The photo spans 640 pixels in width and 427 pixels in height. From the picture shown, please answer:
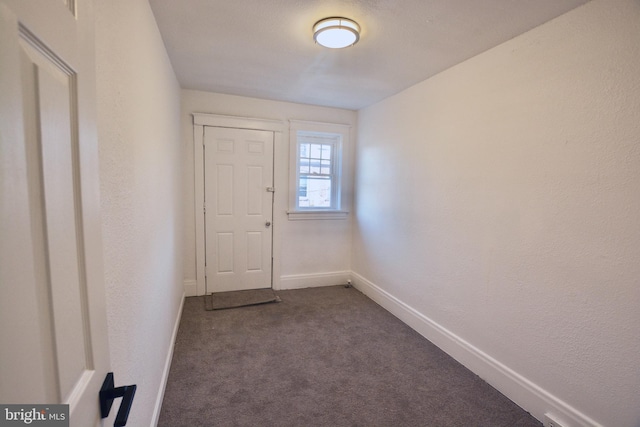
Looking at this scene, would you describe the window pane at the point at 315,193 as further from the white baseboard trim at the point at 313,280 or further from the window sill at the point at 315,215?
the white baseboard trim at the point at 313,280

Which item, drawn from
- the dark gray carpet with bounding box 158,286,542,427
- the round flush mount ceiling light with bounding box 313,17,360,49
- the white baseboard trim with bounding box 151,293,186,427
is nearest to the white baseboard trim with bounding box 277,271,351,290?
the dark gray carpet with bounding box 158,286,542,427

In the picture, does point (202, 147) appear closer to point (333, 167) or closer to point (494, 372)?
point (333, 167)

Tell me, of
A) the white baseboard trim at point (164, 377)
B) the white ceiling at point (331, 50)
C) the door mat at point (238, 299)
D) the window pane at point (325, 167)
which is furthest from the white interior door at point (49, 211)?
the window pane at point (325, 167)

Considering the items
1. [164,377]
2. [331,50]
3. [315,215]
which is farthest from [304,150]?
[164,377]

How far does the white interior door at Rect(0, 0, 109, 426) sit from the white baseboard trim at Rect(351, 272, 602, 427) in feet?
7.38

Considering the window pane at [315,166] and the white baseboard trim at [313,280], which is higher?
the window pane at [315,166]

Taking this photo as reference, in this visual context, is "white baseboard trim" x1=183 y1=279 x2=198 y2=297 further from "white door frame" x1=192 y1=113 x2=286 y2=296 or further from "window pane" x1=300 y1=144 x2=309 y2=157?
"window pane" x1=300 y1=144 x2=309 y2=157

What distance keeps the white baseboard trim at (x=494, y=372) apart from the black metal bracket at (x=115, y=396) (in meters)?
2.19

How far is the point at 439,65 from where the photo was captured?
2.42m

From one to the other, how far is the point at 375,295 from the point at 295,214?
145cm

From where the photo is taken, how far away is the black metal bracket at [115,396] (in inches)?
25.4

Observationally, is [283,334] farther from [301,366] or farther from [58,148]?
[58,148]

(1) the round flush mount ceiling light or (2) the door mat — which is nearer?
(1) the round flush mount ceiling light

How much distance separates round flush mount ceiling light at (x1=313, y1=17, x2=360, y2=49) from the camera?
1.79 meters
